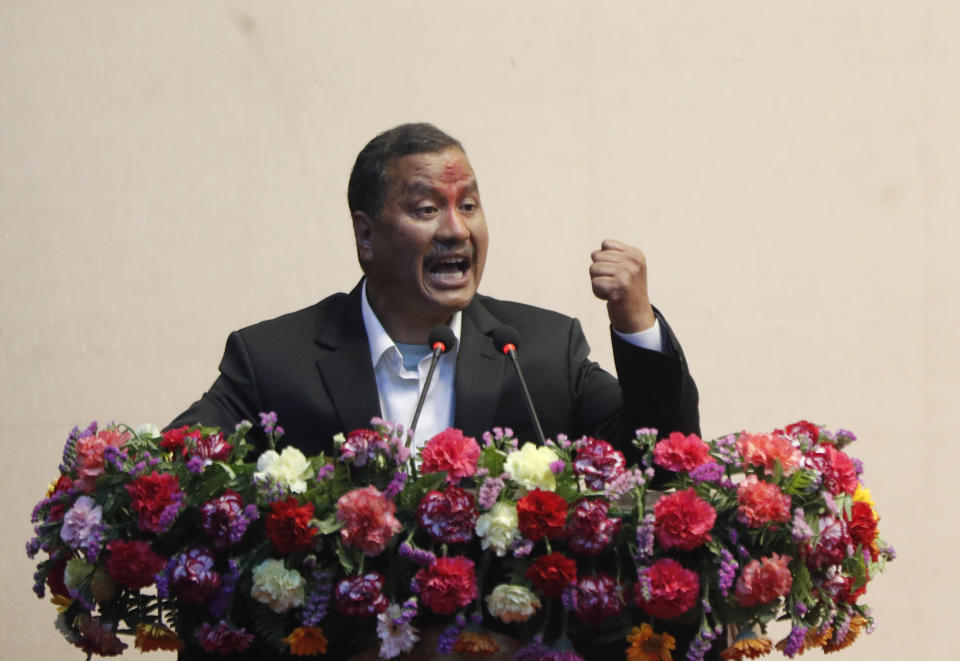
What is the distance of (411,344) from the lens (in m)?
3.19

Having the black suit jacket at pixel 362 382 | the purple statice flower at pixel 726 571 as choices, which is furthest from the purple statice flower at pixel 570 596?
the black suit jacket at pixel 362 382

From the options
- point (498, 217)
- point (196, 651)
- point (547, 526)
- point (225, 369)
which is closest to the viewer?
point (547, 526)

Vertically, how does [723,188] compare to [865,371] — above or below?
above

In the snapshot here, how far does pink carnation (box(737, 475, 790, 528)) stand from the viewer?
83.5 inches

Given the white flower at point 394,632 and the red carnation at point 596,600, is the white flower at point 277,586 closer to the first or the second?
the white flower at point 394,632

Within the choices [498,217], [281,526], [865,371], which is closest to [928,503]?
[865,371]

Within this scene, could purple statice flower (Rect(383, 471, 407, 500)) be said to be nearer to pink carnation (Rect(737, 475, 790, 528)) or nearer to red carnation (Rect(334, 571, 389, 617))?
red carnation (Rect(334, 571, 389, 617))

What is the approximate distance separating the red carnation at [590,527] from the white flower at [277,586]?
442mm

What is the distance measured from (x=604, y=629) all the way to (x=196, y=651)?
72cm

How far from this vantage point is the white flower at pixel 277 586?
2.14 m

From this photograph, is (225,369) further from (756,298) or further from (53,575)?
(756,298)

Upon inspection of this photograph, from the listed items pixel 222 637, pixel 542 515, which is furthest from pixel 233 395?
pixel 542 515

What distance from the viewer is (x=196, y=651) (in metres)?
2.37

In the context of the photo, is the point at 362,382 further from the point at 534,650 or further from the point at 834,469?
the point at 834,469
